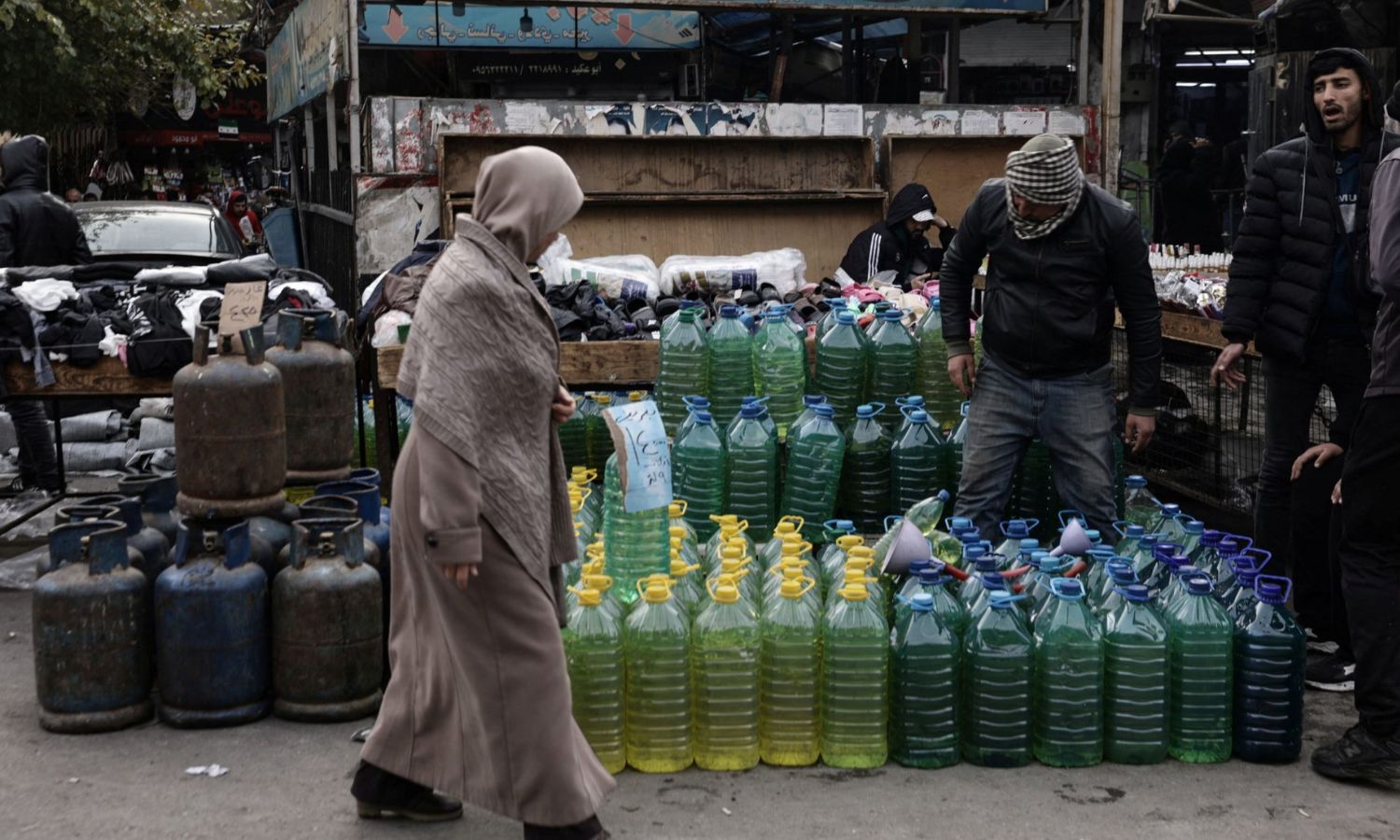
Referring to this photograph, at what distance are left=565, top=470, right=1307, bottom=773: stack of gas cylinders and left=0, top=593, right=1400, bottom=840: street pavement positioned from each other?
3.6 inches

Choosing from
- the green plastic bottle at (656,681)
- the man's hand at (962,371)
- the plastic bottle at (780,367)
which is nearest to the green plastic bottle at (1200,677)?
the man's hand at (962,371)

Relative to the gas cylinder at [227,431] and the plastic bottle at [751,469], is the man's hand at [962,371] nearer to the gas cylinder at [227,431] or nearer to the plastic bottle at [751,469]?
the plastic bottle at [751,469]

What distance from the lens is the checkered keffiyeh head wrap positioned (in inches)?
224

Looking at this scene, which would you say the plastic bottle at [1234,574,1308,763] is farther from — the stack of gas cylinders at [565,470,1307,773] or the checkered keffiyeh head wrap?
the checkered keffiyeh head wrap

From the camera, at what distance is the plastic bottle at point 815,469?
663 cm

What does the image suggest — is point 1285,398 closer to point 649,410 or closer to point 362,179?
point 649,410

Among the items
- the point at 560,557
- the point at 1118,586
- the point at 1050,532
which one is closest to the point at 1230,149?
the point at 1050,532

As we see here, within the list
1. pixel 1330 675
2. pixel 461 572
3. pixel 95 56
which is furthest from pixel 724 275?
pixel 95 56

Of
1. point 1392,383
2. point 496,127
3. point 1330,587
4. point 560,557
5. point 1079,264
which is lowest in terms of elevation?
point 1330,587

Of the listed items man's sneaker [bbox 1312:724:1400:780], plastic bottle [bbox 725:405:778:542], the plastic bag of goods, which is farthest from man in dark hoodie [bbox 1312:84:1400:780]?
the plastic bag of goods

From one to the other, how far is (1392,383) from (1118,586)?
115cm

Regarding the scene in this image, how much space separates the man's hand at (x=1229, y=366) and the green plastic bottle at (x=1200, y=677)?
1241 millimetres

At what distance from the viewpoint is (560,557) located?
4.34 m

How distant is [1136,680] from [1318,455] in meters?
1.40
